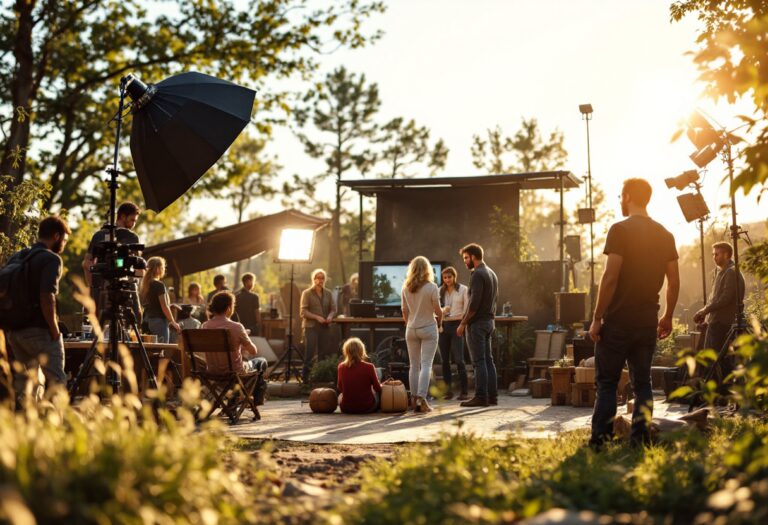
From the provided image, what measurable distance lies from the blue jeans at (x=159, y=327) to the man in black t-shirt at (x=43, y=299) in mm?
4407

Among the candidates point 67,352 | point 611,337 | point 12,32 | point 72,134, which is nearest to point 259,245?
point 72,134

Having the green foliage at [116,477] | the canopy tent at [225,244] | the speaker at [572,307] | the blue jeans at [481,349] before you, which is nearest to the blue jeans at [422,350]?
the blue jeans at [481,349]

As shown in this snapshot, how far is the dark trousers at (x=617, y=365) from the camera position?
272 inches

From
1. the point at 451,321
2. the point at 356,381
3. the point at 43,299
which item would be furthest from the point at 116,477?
the point at 451,321

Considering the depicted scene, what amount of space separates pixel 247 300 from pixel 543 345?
18.4ft

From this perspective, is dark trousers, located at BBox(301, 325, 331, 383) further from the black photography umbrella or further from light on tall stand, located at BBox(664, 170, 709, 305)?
the black photography umbrella

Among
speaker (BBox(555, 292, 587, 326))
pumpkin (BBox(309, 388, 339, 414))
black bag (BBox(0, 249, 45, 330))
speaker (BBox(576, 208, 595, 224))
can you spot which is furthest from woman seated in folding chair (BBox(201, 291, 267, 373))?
speaker (BBox(576, 208, 595, 224))

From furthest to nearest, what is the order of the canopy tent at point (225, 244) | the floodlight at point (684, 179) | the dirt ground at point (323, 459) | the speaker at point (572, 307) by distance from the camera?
the canopy tent at point (225, 244), the speaker at point (572, 307), the floodlight at point (684, 179), the dirt ground at point (323, 459)

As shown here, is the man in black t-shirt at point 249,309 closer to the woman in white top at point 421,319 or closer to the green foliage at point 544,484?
the woman in white top at point 421,319

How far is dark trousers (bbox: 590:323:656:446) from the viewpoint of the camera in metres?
6.91

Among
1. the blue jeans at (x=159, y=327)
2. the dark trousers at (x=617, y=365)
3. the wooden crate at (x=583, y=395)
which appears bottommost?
the wooden crate at (x=583, y=395)

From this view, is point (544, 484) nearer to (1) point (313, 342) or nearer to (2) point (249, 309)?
(1) point (313, 342)

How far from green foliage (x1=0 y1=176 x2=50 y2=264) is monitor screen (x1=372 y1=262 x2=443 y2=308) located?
9796 mm

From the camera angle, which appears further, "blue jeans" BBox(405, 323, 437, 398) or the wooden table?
"blue jeans" BBox(405, 323, 437, 398)
